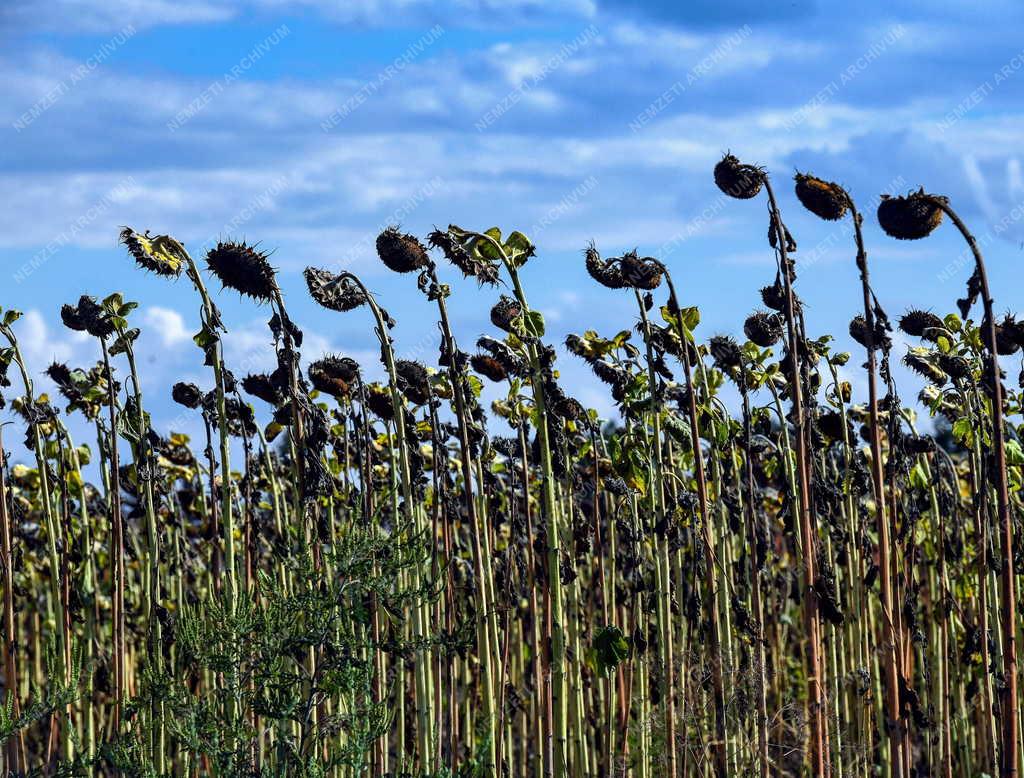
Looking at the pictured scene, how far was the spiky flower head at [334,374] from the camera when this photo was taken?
8.64m

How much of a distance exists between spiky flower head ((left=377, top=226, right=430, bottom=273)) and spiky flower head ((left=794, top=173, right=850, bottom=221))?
2.13 meters

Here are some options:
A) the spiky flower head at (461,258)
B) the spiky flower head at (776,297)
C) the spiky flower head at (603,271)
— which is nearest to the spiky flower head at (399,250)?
the spiky flower head at (461,258)

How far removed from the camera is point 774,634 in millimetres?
11484

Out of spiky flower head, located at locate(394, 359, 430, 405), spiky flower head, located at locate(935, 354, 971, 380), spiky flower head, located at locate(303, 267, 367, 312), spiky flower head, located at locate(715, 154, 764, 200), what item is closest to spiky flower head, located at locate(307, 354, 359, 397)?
spiky flower head, located at locate(394, 359, 430, 405)

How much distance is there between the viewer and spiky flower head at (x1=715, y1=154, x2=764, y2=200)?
22.2 ft

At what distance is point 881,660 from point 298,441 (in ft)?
23.9

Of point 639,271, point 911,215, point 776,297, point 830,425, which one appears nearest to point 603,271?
point 639,271

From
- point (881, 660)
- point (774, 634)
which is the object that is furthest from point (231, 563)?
point (881, 660)

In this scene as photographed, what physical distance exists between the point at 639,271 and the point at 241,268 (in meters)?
2.29

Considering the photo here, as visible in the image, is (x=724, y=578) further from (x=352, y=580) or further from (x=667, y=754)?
(x=352, y=580)

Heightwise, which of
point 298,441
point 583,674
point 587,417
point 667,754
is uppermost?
point 587,417

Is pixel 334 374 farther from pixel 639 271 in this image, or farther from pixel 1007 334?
pixel 1007 334

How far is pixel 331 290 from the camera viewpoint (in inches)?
292

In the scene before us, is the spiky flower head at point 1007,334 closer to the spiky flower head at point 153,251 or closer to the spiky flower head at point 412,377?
the spiky flower head at point 412,377
